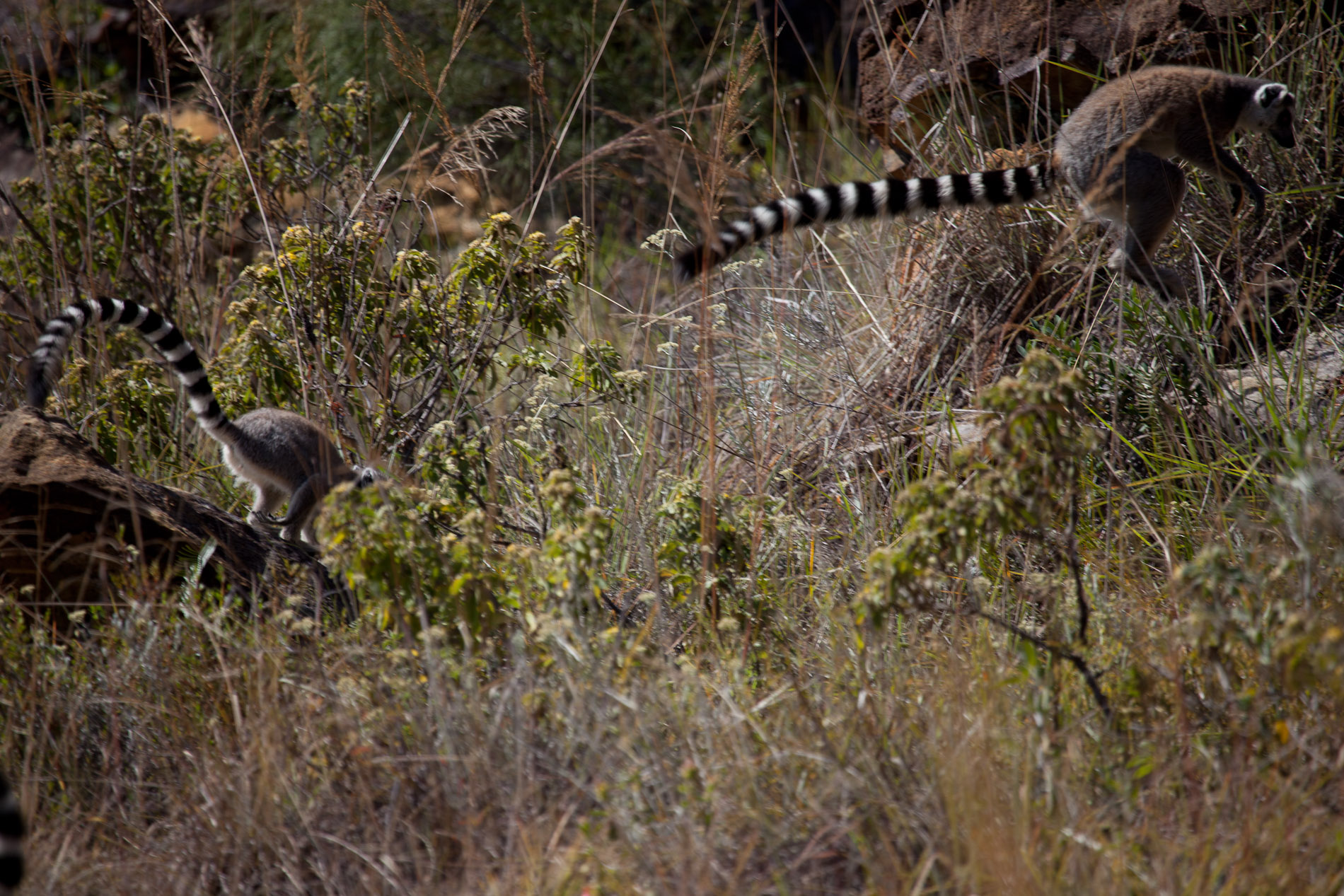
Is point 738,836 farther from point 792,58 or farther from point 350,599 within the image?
point 792,58

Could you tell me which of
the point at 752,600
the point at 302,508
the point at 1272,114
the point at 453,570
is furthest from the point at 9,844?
the point at 1272,114

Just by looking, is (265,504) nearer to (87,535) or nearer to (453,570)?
(87,535)

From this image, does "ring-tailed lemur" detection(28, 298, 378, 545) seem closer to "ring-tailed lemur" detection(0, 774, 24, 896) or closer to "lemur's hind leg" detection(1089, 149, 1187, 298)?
"ring-tailed lemur" detection(0, 774, 24, 896)

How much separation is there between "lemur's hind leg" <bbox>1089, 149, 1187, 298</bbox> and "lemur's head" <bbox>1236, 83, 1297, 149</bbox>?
0.88 ft

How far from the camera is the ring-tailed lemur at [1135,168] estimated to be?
338 centimetres

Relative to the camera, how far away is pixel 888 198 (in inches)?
133

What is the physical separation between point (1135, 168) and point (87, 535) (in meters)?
3.36

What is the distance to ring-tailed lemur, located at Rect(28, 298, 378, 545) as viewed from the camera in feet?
11.4

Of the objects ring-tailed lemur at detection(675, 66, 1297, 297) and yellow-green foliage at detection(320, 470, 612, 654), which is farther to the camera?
ring-tailed lemur at detection(675, 66, 1297, 297)

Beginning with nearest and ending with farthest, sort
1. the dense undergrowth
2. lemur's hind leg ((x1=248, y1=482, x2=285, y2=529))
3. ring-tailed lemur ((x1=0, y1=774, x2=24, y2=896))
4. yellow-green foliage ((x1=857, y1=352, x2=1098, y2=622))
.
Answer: ring-tailed lemur ((x1=0, y1=774, x2=24, y2=896)) < the dense undergrowth < yellow-green foliage ((x1=857, y1=352, x2=1098, y2=622)) < lemur's hind leg ((x1=248, y1=482, x2=285, y2=529))

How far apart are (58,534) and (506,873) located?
69.2 inches

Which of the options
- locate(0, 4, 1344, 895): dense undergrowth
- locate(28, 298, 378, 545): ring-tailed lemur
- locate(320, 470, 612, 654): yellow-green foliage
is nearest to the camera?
locate(0, 4, 1344, 895): dense undergrowth

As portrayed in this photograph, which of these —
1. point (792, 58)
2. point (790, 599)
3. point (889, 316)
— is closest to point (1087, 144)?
point (889, 316)

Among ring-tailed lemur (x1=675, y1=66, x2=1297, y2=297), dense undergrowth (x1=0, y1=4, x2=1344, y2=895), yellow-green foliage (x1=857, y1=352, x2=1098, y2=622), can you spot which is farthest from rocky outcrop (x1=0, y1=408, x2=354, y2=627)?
ring-tailed lemur (x1=675, y1=66, x2=1297, y2=297)
